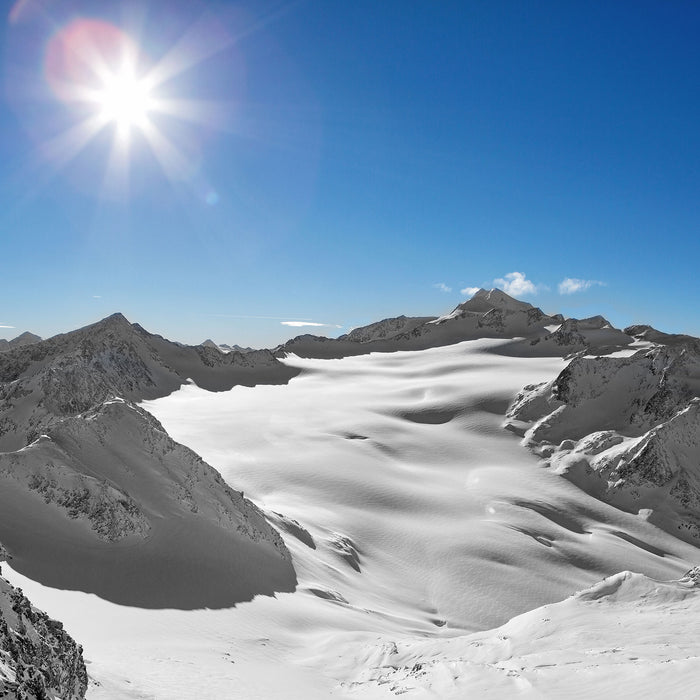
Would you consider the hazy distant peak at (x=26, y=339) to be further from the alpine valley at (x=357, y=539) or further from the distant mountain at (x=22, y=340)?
the alpine valley at (x=357, y=539)

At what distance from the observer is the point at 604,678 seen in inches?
379

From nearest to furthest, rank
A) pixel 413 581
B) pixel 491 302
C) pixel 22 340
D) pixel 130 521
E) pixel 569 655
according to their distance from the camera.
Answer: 1. pixel 569 655
2. pixel 130 521
3. pixel 413 581
4. pixel 22 340
5. pixel 491 302

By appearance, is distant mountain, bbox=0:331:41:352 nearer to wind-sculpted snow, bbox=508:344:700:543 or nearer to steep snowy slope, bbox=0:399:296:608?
wind-sculpted snow, bbox=508:344:700:543

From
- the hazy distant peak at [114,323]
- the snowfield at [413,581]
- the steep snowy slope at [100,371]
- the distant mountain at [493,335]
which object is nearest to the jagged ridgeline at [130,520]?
the snowfield at [413,581]

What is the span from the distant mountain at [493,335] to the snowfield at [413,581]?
4709 centimetres

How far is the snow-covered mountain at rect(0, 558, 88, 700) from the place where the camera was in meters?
6.44

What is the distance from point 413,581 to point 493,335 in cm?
11016

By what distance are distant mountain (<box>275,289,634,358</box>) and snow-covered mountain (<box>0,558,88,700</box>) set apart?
368 feet

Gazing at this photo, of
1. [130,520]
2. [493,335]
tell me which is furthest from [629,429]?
[493,335]

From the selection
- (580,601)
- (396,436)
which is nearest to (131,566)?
(580,601)

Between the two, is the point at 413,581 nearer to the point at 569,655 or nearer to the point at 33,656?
the point at 569,655

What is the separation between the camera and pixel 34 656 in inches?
291

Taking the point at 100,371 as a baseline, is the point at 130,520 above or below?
below

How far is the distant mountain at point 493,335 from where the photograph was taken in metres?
117
